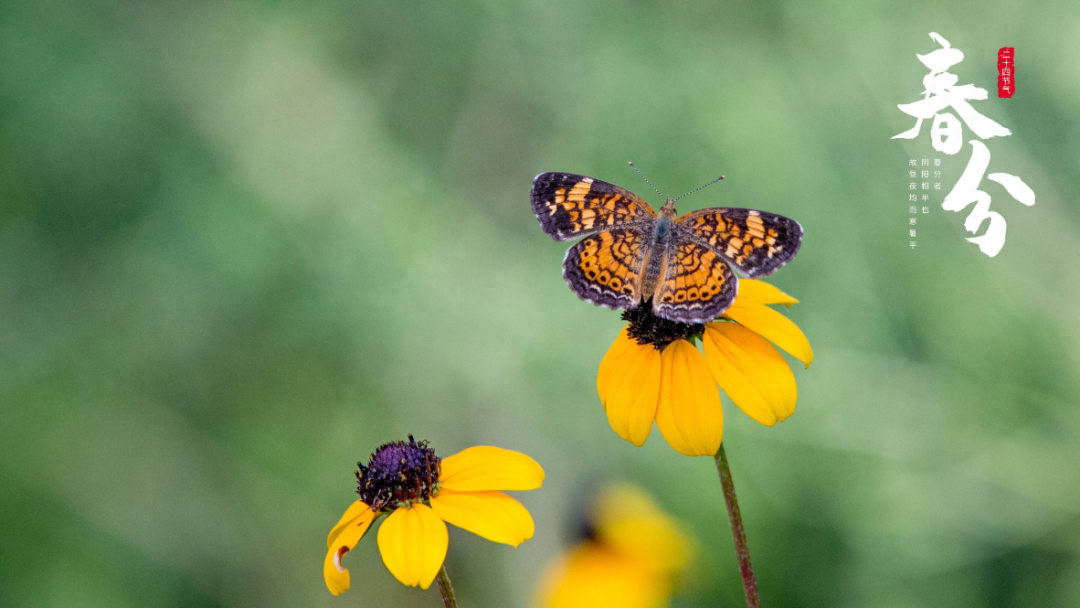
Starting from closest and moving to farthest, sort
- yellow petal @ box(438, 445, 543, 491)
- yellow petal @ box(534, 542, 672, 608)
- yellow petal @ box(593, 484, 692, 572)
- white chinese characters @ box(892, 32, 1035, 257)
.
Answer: yellow petal @ box(438, 445, 543, 491), yellow petal @ box(534, 542, 672, 608), yellow petal @ box(593, 484, 692, 572), white chinese characters @ box(892, 32, 1035, 257)

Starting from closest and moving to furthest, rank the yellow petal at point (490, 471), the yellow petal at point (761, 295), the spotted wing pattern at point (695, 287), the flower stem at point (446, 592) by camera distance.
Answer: the flower stem at point (446, 592) < the yellow petal at point (490, 471) < the spotted wing pattern at point (695, 287) < the yellow petal at point (761, 295)

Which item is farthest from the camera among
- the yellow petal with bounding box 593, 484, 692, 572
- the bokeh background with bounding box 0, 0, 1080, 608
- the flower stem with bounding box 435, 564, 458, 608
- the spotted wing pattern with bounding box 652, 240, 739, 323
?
the bokeh background with bounding box 0, 0, 1080, 608

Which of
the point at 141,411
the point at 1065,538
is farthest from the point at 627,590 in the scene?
the point at 141,411

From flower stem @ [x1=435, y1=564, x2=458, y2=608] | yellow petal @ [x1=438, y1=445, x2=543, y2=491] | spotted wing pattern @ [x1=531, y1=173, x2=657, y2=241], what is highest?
spotted wing pattern @ [x1=531, y1=173, x2=657, y2=241]

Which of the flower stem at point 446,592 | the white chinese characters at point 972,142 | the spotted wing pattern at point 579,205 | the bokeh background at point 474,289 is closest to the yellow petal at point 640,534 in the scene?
the bokeh background at point 474,289

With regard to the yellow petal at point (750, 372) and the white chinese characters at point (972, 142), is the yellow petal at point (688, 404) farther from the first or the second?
the white chinese characters at point (972, 142)

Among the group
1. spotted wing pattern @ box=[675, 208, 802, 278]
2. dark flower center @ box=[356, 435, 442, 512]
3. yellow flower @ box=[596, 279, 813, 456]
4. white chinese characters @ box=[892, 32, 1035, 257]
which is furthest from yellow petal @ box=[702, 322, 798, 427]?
white chinese characters @ box=[892, 32, 1035, 257]

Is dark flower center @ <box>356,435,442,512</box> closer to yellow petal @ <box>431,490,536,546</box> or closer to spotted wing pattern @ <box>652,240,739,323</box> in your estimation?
yellow petal @ <box>431,490,536,546</box>

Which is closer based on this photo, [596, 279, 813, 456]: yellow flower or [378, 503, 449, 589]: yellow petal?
[378, 503, 449, 589]: yellow petal
